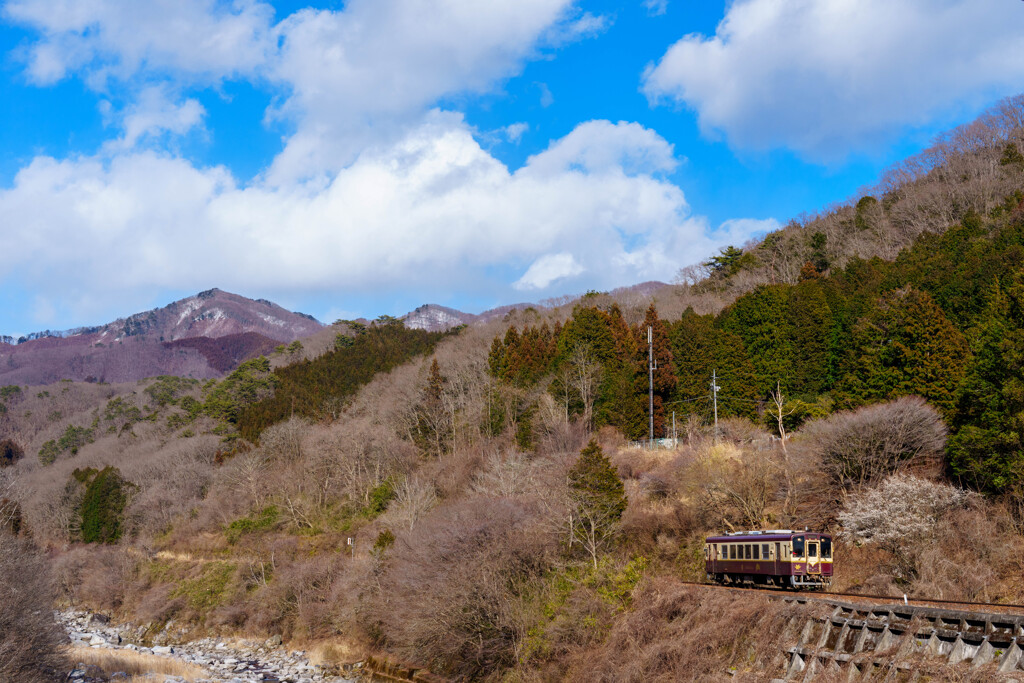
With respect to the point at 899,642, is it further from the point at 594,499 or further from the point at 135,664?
the point at 135,664

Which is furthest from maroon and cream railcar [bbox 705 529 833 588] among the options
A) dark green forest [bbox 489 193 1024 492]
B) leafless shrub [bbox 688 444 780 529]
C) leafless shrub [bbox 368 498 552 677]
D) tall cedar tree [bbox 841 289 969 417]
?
tall cedar tree [bbox 841 289 969 417]

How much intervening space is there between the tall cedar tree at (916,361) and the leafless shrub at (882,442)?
1894 mm

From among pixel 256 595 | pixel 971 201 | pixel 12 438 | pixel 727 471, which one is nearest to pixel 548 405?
pixel 727 471

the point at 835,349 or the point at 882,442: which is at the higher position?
the point at 835,349

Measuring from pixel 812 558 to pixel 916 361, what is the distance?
45.5 ft

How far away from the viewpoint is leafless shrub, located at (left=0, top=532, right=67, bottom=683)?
23.9 meters

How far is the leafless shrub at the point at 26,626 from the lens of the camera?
2387 cm

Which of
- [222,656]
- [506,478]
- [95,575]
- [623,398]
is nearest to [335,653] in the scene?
[222,656]

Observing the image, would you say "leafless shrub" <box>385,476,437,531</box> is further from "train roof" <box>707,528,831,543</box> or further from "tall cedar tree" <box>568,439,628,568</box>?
"train roof" <box>707,528,831,543</box>

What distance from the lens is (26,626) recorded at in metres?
25.2

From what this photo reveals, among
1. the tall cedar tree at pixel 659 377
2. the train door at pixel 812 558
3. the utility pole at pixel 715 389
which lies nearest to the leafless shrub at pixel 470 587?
the train door at pixel 812 558

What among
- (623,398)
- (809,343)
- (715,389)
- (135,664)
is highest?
(809,343)

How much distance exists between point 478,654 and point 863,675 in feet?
48.2

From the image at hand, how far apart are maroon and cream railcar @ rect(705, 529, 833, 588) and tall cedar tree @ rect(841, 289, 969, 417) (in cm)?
1071
